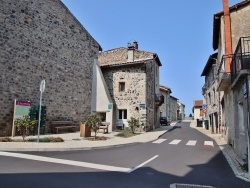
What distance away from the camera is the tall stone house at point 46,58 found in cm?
1383

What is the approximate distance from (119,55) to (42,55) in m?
12.7

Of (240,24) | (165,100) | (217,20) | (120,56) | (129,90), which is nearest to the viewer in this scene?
(240,24)

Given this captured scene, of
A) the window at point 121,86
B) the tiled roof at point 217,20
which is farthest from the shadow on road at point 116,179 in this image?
the window at point 121,86

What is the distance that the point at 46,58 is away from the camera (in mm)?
16656

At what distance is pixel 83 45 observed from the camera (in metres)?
20.4

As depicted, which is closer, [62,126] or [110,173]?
[110,173]

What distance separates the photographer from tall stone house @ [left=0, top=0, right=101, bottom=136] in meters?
13.8

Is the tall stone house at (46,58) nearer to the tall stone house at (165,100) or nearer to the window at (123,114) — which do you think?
the window at (123,114)

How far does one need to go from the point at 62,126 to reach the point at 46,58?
511cm

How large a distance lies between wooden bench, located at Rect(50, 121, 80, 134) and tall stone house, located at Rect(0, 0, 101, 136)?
0.45m

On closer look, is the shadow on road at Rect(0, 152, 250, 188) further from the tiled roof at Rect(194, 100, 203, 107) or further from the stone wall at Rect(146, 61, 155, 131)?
the tiled roof at Rect(194, 100, 203, 107)

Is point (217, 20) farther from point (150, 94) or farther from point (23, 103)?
point (23, 103)

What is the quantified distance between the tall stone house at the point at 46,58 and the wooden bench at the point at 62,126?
1.47ft

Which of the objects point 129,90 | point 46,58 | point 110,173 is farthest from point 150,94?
point 110,173
